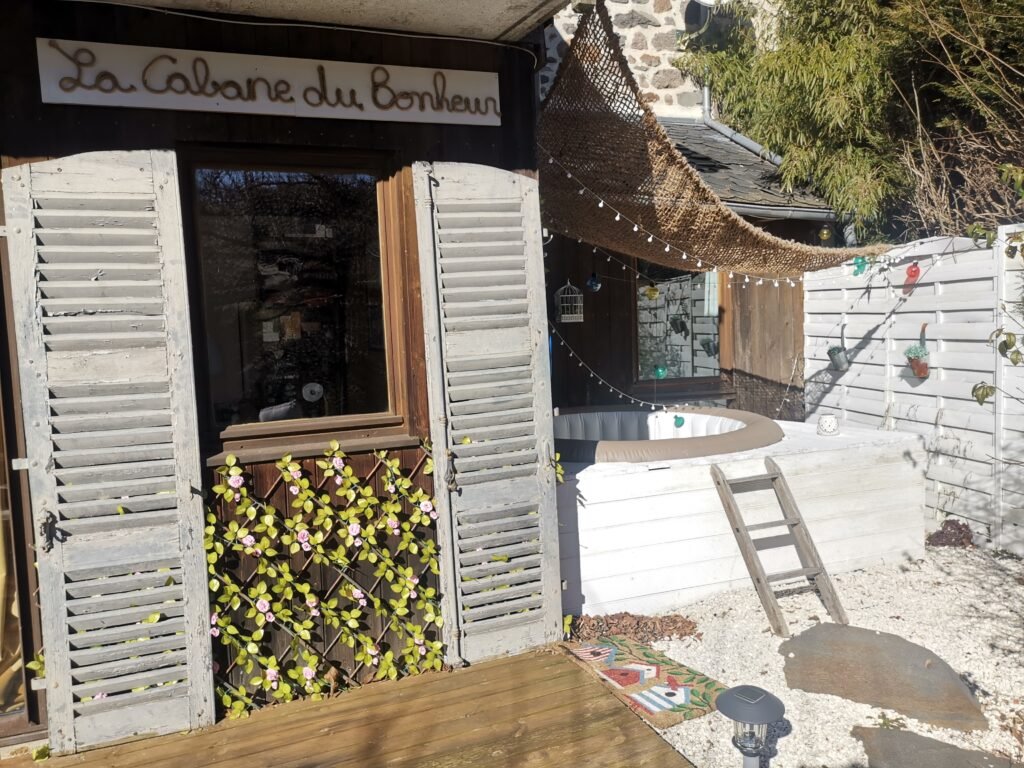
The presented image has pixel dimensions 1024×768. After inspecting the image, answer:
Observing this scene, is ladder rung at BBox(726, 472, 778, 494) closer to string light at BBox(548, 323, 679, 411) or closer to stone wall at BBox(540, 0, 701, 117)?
string light at BBox(548, 323, 679, 411)

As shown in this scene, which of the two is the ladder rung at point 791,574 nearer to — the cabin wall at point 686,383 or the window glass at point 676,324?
the cabin wall at point 686,383

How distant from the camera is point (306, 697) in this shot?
315 centimetres

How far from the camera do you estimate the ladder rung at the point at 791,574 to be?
13.1ft

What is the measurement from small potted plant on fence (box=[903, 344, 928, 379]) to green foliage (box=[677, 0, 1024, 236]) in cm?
169

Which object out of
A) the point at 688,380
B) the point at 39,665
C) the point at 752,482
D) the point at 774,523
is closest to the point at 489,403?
the point at 752,482

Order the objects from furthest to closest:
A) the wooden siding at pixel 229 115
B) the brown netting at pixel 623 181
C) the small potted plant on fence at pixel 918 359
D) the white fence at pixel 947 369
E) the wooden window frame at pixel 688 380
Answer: the wooden window frame at pixel 688 380 → the small potted plant on fence at pixel 918 359 → the white fence at pixel 947 369 → the brown netting at pixel 623 181 → the wooden siding at pixel 229 115

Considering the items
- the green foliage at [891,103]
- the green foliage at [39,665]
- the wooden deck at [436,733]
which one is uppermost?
the green foliage at [891,103]

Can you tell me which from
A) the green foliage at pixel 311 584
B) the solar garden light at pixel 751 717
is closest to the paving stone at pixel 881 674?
the solar garden light at pixel 751 717

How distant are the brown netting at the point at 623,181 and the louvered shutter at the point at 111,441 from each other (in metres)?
1.92

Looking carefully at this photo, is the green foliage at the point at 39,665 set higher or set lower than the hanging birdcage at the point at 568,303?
lower

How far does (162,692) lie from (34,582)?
24.2 inches

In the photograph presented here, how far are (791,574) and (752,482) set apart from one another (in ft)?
1.65

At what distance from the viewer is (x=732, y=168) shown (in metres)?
6.97

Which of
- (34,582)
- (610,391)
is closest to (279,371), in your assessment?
(34,582)
